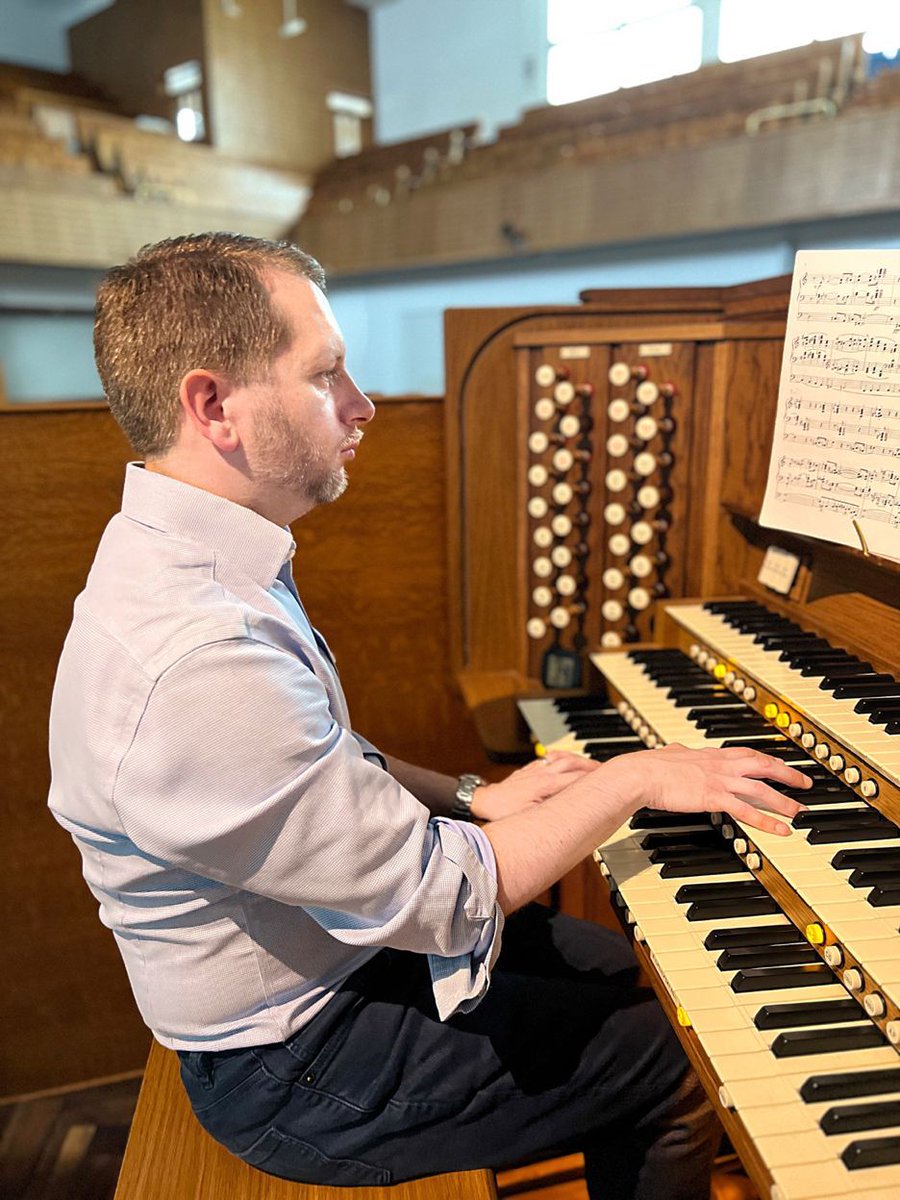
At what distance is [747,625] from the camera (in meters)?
1.82

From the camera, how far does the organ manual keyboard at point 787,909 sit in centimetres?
85

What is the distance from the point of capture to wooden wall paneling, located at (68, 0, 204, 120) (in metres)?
9.63

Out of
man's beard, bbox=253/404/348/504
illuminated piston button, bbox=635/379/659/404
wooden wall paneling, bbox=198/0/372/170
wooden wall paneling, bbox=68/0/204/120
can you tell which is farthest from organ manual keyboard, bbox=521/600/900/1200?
wooden wall paneling, bbox=68/0/204/120

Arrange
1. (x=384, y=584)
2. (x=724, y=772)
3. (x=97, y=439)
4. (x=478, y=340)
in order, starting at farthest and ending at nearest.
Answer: (x=384, y=584) < (x=478, y=340) < (x=97, y=439) < (x=724, y=772)

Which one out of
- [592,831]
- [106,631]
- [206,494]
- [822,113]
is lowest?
[592,831]

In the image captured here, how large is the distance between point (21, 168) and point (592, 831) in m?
8.19

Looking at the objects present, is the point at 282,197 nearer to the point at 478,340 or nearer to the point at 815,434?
the point at 478,340

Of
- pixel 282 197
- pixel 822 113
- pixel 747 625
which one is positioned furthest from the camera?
pixel 282 197

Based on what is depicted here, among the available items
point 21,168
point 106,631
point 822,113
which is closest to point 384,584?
point 106,631

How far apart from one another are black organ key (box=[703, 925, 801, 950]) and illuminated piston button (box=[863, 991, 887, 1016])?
14 cm

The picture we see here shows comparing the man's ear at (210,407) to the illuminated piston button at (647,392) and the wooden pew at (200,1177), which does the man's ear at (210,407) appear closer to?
the wooden pew at (200,1177)

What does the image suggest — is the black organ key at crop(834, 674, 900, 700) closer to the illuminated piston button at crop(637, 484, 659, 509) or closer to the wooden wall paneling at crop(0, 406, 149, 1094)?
the illuminated piston button at crop(637, 484, 659, 509)

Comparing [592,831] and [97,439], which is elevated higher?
[97,439]

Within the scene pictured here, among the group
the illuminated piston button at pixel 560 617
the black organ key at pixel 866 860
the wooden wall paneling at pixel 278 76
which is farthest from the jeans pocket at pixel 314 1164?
the wooden wall paneling at pixel 278 76
